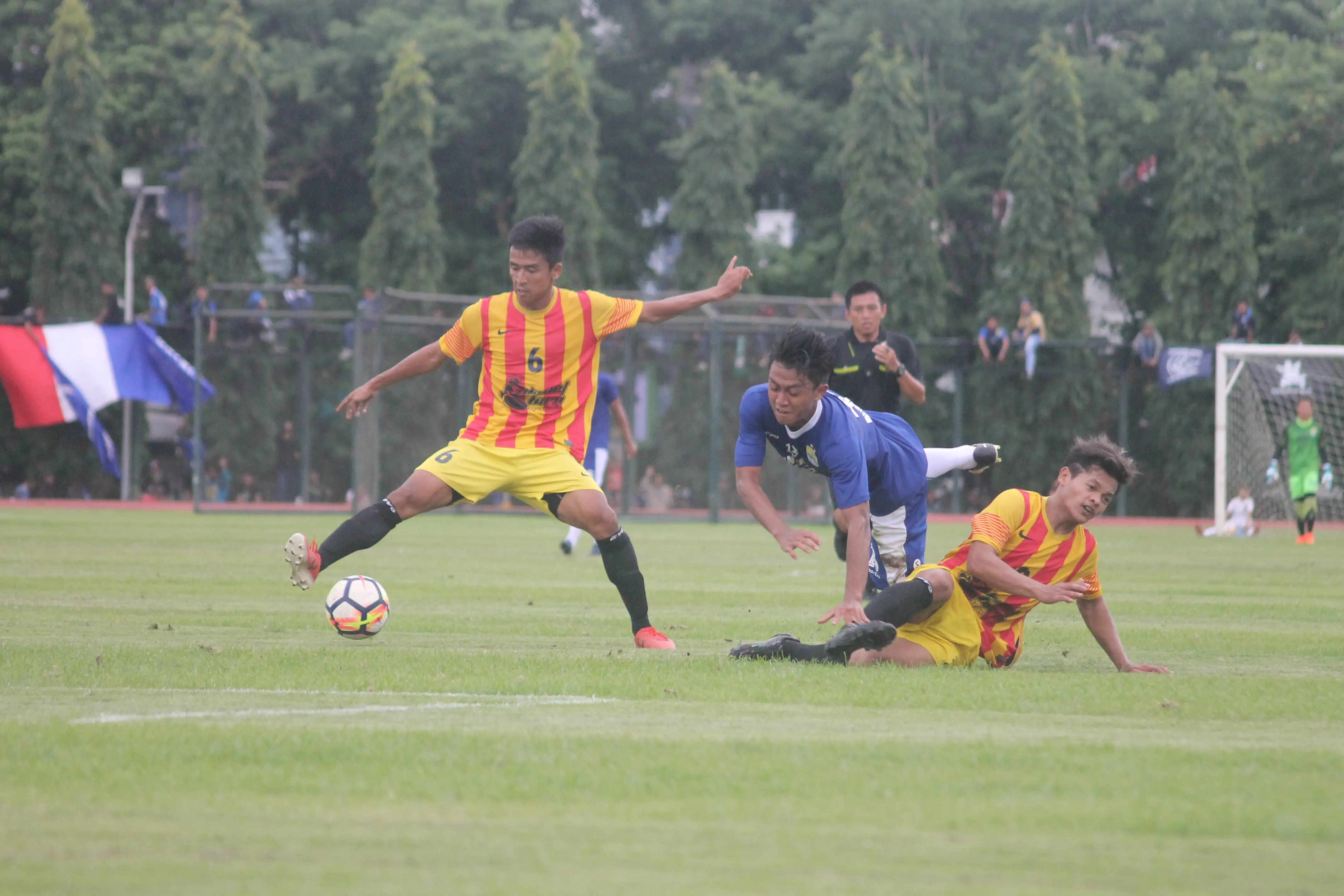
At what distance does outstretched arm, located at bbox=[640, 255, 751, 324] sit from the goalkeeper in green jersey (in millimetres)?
16635

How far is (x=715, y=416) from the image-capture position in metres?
26.7

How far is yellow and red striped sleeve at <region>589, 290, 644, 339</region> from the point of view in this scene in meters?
8.04

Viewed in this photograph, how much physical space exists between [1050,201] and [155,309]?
17409 millimetres

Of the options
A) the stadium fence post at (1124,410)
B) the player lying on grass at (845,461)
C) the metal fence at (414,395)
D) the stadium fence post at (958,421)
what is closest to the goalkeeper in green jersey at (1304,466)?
the metal fence at (414,395)

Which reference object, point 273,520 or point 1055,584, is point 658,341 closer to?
point 273,520

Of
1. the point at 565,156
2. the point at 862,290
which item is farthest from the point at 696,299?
the point at 565,156

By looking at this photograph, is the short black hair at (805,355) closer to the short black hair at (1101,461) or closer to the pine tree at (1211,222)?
the short black hair at (1101,461)

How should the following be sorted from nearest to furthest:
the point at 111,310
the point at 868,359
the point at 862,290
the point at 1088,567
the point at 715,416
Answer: the point at 1088,567 → the point at 862,290 → the point at 868,359 → the point at 715,416 → the point at 111,310

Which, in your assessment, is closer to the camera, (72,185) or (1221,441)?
(1221,441)

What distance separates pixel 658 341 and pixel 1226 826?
77.6ft

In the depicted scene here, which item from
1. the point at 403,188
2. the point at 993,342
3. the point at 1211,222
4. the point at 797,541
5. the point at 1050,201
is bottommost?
the point at 797,541

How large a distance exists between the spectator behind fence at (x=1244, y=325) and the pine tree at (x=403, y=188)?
15835 mm

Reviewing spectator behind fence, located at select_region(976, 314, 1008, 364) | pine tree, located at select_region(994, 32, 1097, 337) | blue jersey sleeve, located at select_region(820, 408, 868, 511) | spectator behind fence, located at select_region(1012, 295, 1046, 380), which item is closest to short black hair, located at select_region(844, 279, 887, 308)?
blue jersey sleeve, located at select_region(820, 408, 868, 511)

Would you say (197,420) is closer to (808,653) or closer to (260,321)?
(260,321)
